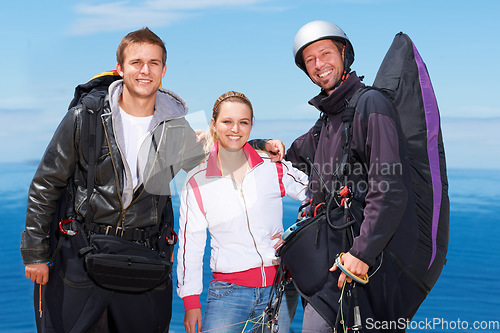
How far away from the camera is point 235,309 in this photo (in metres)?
3.26

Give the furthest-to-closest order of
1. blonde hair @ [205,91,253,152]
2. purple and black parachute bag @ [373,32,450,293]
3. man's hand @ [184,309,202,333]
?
blonde hair @ [205,91,253,152]
man's hand @ [184,309,202,333]
purple and black parachute bag @ [373,32,450,293]

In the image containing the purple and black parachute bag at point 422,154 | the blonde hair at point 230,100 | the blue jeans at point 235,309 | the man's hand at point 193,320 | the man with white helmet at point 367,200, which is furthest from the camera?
the blonde hair at point 230,100

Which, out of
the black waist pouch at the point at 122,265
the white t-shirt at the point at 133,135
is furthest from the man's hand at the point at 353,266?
the white t-shirt at the point at 133,135

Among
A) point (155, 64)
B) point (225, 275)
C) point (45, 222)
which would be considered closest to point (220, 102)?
point (155, 64)

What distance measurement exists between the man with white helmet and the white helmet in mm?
313

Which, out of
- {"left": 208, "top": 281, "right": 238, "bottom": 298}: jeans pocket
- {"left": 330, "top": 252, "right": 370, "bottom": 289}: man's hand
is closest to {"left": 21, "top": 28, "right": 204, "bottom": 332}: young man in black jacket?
{"left": 208, "top": 281, "right": 238, "bottom": 298}: jeans pocket

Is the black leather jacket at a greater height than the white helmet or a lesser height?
lesser

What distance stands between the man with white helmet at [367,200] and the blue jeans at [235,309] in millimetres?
344

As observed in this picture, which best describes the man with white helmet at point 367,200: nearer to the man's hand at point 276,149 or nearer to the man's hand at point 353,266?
the man's hand at point 353,266

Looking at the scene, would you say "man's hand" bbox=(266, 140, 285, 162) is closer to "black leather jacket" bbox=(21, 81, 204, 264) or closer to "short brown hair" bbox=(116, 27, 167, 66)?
"black leather jacket" bbox=(21, 81, 204, 264)

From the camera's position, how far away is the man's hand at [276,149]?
357 centimetres

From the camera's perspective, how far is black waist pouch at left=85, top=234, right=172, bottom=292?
3.40 meters

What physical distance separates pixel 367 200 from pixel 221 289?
113 centimetres

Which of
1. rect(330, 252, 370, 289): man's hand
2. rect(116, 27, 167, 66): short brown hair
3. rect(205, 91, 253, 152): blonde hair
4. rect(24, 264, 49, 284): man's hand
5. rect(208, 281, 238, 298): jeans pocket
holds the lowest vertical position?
rect(208, 281, 238, 298): jeans pocket
